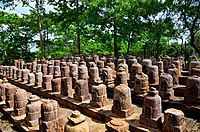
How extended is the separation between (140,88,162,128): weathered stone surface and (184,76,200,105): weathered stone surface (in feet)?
6.08

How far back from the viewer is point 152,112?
567 centimetres

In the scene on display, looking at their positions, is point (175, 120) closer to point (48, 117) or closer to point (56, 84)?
point (48, 117)

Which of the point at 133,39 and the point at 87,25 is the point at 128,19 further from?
the point at 87,25

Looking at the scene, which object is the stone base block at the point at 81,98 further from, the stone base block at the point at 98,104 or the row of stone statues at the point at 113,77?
the stone base block at the point at 98,104

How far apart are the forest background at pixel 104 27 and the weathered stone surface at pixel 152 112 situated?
35.8 ft

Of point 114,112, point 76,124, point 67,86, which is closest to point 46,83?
point 67,86

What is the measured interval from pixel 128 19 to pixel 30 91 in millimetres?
9825

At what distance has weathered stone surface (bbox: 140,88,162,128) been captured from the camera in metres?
5.60

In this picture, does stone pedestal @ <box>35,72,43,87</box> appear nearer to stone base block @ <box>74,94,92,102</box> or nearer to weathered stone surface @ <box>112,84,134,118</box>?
stone base block @ <box>74,94,92,102</box>

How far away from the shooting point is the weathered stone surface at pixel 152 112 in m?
5.60

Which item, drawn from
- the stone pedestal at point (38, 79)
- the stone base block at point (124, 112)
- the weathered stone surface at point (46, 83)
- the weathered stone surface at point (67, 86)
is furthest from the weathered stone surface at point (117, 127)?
the stone pedestal at point (38, 79)

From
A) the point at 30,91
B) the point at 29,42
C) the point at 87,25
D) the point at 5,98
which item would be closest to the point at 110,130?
the point at 5,98

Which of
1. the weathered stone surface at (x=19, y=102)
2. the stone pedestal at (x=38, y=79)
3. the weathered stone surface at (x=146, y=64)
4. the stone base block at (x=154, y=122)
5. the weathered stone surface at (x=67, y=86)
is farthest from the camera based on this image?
the weathered stone surface at (x=146, y=64)

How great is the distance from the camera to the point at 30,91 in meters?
10.6
